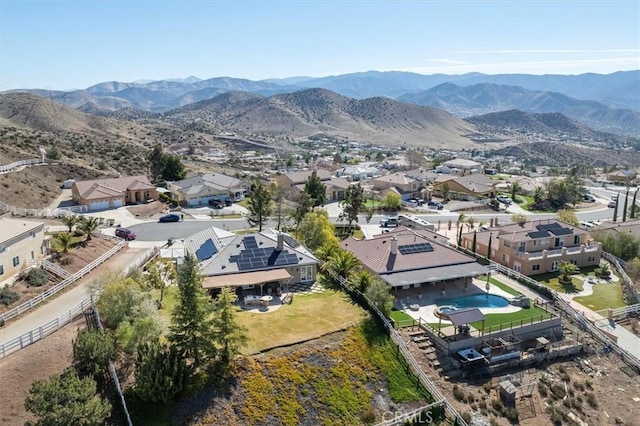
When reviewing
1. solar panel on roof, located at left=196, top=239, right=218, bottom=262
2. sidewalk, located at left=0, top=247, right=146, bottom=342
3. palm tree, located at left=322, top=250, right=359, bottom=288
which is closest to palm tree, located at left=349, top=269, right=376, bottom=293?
palm tree, located at left=322, top=250, right=359, bottom=288

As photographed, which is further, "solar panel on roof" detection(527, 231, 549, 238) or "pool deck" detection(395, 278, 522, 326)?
"solar panel on roof" detection(527, 231, 549, 238)

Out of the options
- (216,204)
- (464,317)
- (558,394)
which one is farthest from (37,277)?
(216,204)

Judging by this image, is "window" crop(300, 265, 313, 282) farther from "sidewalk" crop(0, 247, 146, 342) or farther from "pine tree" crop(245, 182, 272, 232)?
"pine tree" crop(245, 182, 272, 232)

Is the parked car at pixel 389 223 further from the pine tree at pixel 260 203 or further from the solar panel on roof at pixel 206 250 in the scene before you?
the solar panel on roof at pixel 206 250

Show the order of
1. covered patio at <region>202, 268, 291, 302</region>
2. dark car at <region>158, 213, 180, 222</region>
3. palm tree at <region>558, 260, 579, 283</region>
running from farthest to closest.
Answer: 1. dark car at <region>158, 213, 180, 222</region>
2. palm tree at <region>558, 260, 579, 283</region>
3. covered patio at <region>202, 268, 291, 302</region>

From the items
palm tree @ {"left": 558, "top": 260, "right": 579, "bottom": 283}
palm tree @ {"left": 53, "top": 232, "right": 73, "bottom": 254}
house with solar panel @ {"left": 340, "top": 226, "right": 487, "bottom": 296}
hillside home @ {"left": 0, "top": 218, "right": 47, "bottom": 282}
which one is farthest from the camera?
palm tree @ {"left": 558, "top": 260, "right": 579, "bottom": 283}

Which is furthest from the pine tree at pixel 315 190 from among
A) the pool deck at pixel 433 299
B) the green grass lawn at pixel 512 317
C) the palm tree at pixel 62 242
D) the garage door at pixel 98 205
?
the green grass lawn at pixel 512 317

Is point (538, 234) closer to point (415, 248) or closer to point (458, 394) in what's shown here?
point (415, 248)
